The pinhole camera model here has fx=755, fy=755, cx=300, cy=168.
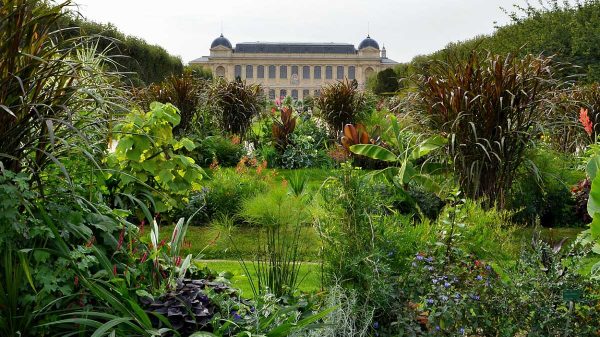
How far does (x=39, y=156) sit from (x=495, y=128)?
A: 4.15 meters

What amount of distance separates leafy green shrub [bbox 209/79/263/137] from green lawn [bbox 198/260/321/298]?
8.50m

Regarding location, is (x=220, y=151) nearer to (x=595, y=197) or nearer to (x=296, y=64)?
(x=595, y=197)

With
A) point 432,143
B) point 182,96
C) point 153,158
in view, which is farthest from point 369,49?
point 153,158

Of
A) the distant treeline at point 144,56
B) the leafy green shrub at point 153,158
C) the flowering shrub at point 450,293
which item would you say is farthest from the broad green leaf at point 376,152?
the distant treeline at point 144,56

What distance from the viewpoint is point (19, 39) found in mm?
3086

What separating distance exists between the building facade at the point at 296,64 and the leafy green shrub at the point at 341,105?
73.9m

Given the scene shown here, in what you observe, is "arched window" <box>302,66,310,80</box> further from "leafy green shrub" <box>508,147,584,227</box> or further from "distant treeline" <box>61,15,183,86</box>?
"leafy green shrub" <box>508,147,584,227</box>

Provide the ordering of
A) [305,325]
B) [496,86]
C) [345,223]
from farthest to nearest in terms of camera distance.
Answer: [496,86]
[345,223]
[305,325]

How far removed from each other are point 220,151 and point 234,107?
2175 millimetres

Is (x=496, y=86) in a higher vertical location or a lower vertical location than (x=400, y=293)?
higher

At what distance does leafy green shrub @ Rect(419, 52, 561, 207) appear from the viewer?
6.19 m

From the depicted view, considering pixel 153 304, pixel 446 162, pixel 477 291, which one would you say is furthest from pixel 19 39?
pixel 446 162

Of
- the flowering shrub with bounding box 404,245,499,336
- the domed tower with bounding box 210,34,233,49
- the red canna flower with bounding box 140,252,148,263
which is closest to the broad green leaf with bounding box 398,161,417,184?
the flowering shrub with bounding box 404,245,499,336

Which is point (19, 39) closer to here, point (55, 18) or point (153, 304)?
point (55, 18)
